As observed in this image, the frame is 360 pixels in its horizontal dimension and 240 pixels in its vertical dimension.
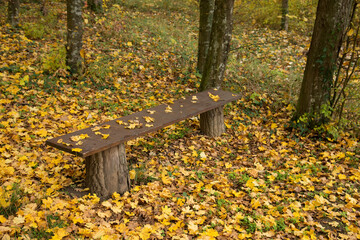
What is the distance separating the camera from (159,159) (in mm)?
4391

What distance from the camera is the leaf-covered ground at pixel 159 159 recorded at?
3039 mm

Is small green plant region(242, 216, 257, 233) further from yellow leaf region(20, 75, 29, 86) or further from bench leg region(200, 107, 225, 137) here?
yellow leaf region(20, 75, 29, 86)

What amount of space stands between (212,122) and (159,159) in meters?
1.36

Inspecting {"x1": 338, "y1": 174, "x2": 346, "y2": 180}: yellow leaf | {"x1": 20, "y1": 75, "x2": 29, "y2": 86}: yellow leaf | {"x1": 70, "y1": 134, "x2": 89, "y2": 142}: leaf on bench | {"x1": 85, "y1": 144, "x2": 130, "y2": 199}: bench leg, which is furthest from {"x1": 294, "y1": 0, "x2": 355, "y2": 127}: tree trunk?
{"x1": 20, "y1": 75, "x2": 29, "y2": 86}: yellow leaf

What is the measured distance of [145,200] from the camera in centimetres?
338

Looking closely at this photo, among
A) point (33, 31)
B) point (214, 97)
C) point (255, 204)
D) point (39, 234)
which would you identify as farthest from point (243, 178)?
point (33, 31)

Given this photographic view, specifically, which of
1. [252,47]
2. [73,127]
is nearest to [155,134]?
[73,127]

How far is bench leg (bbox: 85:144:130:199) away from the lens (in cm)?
336

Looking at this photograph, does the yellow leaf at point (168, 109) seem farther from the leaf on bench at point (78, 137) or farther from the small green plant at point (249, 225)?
the small green plant at point (249, 225)

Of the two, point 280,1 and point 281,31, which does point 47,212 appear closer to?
point 281,31

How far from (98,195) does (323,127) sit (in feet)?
13.5

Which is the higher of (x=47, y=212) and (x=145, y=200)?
(x=47, y=212)

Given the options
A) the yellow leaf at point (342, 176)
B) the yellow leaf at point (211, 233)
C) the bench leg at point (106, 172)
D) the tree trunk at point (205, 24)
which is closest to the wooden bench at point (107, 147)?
the bench leg at point (106, 172)

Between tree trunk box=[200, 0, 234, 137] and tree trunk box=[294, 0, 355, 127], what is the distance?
1.51 m
